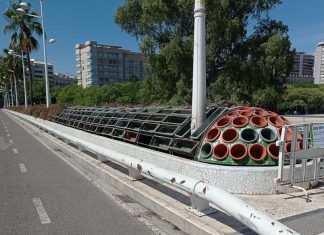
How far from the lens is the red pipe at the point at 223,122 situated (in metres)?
7.18

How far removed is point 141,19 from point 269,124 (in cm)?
1889

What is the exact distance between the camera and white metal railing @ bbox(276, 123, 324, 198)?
577cm

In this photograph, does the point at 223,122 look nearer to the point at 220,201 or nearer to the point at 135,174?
the point at 135,174

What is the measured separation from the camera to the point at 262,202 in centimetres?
552

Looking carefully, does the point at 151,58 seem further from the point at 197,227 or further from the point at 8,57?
the point at 8,57

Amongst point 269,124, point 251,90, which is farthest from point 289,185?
point 251,90

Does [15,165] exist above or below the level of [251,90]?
below

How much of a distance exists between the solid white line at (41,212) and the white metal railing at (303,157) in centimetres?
365

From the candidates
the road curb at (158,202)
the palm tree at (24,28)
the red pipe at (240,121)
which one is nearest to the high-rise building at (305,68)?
the palm tree at (24,28)

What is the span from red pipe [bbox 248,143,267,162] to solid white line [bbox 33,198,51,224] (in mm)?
3514

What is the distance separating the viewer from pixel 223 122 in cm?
733

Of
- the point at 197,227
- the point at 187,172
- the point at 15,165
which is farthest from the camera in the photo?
the point at 15,165

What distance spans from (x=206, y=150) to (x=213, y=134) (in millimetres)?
366

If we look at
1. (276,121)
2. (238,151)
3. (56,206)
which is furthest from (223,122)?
(56,206)
